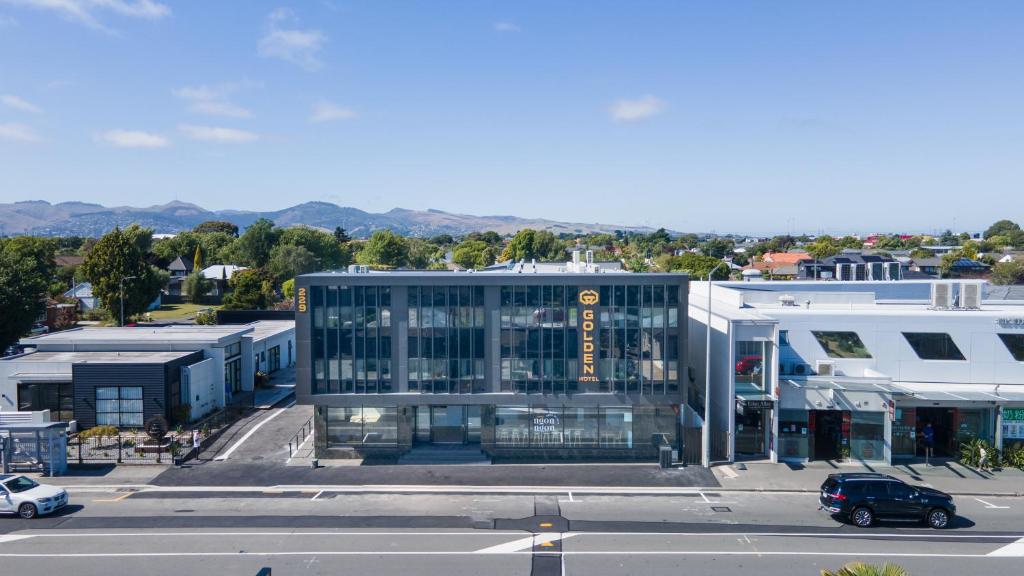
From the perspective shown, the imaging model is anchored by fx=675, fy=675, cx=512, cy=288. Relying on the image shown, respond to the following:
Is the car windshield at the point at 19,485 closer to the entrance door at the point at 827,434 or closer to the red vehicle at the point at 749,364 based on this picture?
the red vehicle at the point at 749,364

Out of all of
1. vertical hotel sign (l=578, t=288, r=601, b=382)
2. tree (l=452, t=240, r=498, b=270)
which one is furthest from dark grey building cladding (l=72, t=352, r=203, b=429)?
tree (l=452, t=240, r=498, b=270)

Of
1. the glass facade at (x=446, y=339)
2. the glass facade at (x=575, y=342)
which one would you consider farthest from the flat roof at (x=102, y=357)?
the glass facade at (x=575, y=342)

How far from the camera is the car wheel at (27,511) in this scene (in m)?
25.2

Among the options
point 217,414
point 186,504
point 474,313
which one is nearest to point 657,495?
point 474,313

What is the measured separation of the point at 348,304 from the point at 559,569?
17320 mm

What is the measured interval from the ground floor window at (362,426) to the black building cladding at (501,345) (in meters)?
0.84

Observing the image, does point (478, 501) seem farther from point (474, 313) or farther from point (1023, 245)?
point (1023, 245)

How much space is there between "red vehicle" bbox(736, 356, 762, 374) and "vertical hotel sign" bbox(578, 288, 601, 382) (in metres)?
6.91

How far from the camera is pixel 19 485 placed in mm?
25906

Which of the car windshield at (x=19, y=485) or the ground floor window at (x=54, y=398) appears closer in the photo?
the car windshield at (x=19, y=485)

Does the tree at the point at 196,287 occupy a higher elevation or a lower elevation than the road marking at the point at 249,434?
higher

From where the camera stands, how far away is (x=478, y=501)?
89.7 ft

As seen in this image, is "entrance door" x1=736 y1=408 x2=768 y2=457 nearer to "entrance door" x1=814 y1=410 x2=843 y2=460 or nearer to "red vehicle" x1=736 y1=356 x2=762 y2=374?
"red vehicle" x1=736 y1=356 x2=762 y2=374

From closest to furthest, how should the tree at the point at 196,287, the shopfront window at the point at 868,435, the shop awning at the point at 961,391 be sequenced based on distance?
the shop awning at the point at 961,391 → the shopfront window at the point at 868,435 → the tree at the point at 196,287
